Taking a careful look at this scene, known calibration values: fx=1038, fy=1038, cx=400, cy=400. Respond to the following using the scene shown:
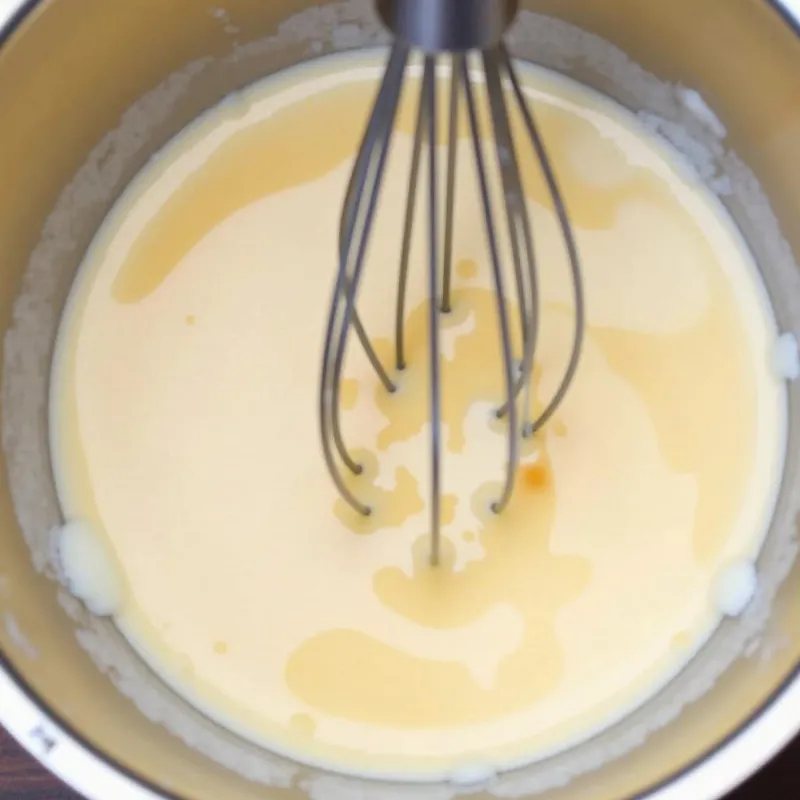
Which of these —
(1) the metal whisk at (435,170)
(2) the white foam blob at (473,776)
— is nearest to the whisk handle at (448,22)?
(1) the metal whisk at (435,170)

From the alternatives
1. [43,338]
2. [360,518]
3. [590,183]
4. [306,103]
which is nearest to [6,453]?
[43,338]

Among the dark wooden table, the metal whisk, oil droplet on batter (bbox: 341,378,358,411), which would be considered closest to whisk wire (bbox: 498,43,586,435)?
the metal whisk

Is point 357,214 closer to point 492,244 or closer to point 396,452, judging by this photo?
point 492,244

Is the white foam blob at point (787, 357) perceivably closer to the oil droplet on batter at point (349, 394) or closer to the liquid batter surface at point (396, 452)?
the liquid batter surface at point (396, 452)

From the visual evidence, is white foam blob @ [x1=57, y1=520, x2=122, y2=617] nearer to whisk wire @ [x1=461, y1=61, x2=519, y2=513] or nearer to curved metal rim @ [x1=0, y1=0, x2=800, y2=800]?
curved metal rim @ [x1=0, y1=0, x2=800, y2=800]

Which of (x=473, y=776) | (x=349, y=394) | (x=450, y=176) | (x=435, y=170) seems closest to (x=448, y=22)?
(x=435, y=170)
